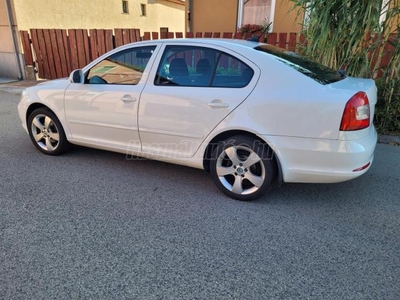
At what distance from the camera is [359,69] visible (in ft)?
15.7

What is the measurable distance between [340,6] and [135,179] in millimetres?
3794

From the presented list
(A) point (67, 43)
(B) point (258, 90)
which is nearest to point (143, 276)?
(B) point (258, 90)

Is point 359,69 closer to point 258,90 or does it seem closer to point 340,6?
point 340,6

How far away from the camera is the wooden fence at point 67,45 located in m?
8.88

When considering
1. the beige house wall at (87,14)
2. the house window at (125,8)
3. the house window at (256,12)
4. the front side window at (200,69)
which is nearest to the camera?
the front side window at (200,69)

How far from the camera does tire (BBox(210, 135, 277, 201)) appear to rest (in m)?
2.78

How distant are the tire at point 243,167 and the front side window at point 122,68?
4.16 ft

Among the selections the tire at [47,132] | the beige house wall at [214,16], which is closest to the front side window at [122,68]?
the tire at [47,132]

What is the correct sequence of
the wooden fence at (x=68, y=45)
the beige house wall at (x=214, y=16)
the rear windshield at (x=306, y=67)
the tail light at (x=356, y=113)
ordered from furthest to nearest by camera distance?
1. the wooden fence at (x=68, y=45)
2. the beige house wall at (x=214, y=16)
3. the rear windshield at (x=306, y=67)
4. the tail light at (x=356, y=113)

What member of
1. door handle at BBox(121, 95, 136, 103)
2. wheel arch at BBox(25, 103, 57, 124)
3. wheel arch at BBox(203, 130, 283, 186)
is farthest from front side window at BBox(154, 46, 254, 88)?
wheel arch at BBox(25, 103, 57, 124)

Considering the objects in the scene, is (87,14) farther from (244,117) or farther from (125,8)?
(244,117)

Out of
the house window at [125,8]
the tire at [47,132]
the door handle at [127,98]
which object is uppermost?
the house window at [125,8]

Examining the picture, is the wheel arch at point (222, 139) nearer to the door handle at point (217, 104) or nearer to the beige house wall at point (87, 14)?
the door handle at point (217, 104)

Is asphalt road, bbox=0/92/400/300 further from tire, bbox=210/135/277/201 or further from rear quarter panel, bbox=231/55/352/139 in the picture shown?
rear quarter panel, bbox=231/55/352/139
